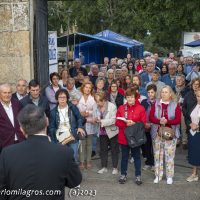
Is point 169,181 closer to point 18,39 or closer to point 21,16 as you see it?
point 18,39

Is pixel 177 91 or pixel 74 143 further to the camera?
pixel 177 91

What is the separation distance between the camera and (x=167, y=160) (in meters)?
6.45

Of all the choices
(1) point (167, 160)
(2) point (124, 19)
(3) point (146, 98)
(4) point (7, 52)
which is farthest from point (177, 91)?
(2) point (124, 19)

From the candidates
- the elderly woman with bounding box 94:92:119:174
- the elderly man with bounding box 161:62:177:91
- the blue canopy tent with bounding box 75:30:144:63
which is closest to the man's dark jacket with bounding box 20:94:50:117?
the elderly woman with bounding box 94:92:119:174

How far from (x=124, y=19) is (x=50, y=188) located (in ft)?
119

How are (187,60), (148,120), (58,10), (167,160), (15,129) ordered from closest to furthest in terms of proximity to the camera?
(15,129), (167,160), (148,120), (187,60), (58,10)

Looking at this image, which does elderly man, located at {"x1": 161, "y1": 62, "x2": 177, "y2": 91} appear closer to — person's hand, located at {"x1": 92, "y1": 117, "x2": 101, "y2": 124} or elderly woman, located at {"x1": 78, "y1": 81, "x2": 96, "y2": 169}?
elderly woman, located at {"x1": 78, "y1": 81, "x2": 96, "y2": 169}

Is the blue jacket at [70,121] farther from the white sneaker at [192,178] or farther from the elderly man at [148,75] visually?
the elderly man at [148,75]

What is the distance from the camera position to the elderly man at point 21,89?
21.6 ft

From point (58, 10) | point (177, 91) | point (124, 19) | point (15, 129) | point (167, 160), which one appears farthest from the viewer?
point (58, 10)

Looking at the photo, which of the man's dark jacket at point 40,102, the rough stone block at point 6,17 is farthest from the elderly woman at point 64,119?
the rough stone block at point 6,17

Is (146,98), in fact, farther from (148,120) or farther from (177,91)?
(177,91)

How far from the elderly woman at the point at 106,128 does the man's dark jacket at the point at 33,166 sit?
3.99m

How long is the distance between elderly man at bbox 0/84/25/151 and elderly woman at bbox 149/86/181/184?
2.19 metres
